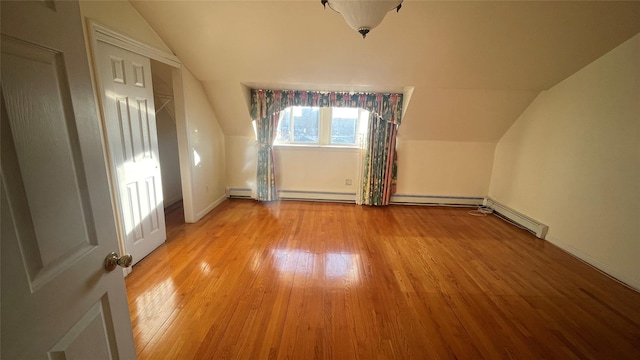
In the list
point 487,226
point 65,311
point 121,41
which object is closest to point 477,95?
point 487,226

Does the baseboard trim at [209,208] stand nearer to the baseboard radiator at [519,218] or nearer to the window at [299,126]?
the window at [299,126]

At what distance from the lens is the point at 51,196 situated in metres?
0.63

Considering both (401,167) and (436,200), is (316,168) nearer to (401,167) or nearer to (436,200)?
(401,167)

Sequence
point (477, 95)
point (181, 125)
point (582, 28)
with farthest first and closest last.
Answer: point (477, 95) → point (181, 125) → point (582, 28)

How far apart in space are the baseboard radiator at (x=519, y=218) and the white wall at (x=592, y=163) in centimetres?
8

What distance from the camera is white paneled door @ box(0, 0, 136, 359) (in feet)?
1.73

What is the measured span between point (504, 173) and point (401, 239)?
2135 millimetres

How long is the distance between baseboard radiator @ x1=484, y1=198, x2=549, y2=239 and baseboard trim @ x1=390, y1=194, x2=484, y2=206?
0.20 m

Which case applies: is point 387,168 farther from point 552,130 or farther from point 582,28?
point 582,28

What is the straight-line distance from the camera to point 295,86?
142 inches

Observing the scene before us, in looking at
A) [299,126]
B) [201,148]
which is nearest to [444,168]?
[299,126]

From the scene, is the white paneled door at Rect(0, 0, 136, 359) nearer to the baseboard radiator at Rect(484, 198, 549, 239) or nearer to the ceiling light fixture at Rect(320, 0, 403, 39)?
the ceiling light fixture at Rect(320, 0, 403, 39)

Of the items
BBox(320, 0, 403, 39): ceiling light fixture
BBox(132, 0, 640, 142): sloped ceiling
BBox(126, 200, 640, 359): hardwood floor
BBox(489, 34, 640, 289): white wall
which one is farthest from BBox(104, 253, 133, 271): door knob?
BBox(489, 34, 640, 289): white wall

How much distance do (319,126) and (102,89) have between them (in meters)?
2.85
